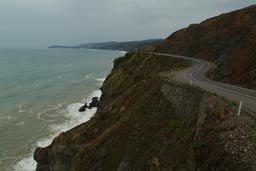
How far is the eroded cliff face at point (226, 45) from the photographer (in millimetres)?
30578

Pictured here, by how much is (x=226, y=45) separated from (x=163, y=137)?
32380mm

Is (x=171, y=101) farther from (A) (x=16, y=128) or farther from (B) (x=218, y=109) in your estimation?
(A) (x=16, y=128)

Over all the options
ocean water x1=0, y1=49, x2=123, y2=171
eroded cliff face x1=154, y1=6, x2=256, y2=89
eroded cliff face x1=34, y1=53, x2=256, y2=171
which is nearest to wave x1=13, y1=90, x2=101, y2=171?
ocean water x1=0, y1=49, x2=123, y2=171

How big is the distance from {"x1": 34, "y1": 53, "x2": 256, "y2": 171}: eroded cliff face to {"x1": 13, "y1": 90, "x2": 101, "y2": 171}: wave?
→ 18.1 ft

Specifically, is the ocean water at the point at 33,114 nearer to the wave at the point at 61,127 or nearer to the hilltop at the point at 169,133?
the wave at the point at 61,127

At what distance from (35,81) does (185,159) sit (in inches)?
3759

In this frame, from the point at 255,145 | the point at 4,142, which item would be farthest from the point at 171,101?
the point at 4,142

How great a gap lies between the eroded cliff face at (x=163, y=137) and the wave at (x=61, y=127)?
5.53 metres

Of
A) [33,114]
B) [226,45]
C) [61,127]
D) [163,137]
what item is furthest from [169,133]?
[33,114]

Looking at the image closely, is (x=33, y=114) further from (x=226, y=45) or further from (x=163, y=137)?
(x=163, y=137)

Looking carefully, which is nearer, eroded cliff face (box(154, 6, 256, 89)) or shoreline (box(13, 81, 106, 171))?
eroded cliff face (box(154, 6, 256, 89))

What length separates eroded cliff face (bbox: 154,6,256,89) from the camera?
100 feet

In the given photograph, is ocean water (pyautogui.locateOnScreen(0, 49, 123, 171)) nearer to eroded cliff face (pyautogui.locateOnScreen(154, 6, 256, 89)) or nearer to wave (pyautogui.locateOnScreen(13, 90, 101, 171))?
wave (pyautogui.locateOnScreen(13, 90, 101, 171))

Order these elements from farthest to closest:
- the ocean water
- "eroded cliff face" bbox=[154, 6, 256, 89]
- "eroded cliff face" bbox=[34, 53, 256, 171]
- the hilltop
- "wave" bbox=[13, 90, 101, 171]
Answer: the ocean water, "wave" bbox=[13, 90, 101, 171], "eroded cliff face" bbox=[154, 6, 256, 89], the hilltop, "eroded cliff face" bbox=[34, 53, 256, 171]
